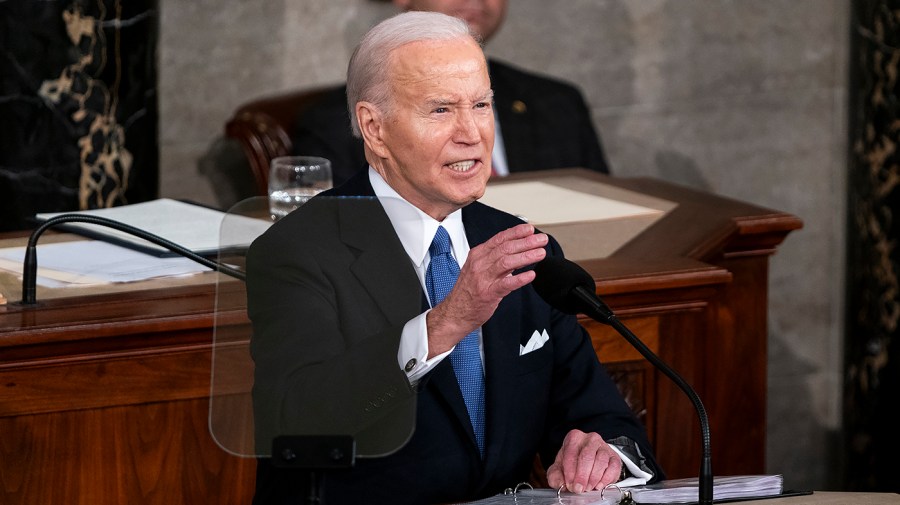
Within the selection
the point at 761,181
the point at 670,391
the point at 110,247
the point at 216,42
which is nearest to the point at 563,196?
the point at 670,391

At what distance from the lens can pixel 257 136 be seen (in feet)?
13.9

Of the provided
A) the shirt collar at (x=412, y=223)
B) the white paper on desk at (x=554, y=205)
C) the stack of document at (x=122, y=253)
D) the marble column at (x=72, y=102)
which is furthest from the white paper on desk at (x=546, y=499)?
the marble column at (x=72, y=102)

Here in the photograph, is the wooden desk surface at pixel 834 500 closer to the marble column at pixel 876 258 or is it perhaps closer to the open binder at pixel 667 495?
the open binder at pixel 667 495

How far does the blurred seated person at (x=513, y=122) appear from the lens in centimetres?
420

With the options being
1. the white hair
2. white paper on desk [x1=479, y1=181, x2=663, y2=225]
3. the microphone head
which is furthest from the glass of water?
the microphone head

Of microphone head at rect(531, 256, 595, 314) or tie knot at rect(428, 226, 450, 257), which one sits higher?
tie knot at rect(428, 226, 450, 257)

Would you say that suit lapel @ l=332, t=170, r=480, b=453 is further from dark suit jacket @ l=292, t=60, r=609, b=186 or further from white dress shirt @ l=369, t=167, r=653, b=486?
dark suit jacket @ l=292, t=60, r=609, b=186

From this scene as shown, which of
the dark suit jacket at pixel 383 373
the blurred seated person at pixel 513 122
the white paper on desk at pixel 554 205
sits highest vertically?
the blurred seated person at pixel 513 122

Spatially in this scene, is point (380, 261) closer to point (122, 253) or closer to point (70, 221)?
point (70, 221)

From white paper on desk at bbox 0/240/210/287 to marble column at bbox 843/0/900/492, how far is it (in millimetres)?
2826

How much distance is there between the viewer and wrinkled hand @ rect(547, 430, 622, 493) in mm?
2033

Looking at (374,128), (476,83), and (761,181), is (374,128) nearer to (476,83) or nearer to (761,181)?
(476,83)

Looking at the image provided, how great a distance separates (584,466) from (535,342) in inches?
9.0

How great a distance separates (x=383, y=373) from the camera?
177 cm
